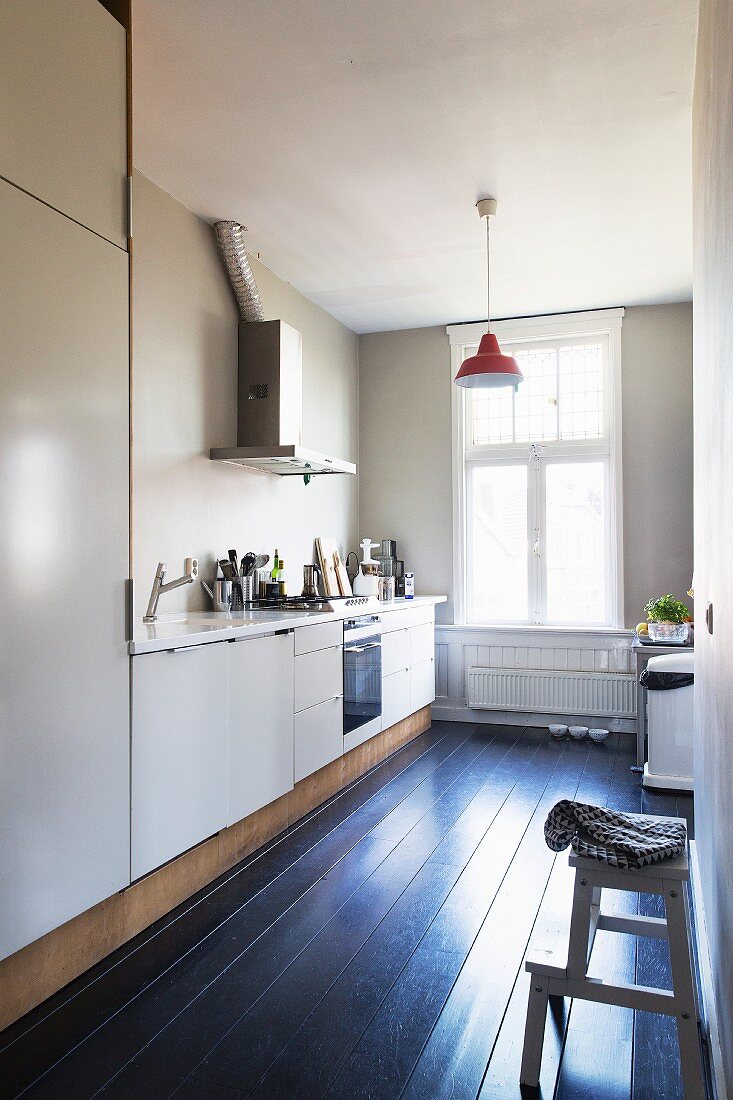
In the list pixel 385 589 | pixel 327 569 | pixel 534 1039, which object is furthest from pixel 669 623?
pixel 534 1039

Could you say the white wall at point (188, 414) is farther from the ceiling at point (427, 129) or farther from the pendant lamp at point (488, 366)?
the pendant lamp at point (488, 366)

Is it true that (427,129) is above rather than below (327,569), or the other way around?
above

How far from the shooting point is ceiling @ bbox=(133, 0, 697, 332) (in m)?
2.62

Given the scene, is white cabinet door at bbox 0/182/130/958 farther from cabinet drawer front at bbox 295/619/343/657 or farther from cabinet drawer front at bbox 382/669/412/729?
cabinet drawer front at bbox 382/669/412/729

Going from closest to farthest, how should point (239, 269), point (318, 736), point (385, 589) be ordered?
point (318, 736)
point (239, 269)
point (385, 589)

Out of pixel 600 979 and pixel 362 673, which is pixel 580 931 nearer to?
pixel 600 979

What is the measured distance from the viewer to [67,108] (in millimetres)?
2215

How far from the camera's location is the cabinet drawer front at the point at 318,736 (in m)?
3.64

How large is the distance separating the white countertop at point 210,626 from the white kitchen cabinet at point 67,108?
1.26m

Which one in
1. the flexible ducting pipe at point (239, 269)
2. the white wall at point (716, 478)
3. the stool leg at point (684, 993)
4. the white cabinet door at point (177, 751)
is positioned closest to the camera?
the white wall at point (716, 478)

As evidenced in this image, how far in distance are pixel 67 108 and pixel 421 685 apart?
4.05 m

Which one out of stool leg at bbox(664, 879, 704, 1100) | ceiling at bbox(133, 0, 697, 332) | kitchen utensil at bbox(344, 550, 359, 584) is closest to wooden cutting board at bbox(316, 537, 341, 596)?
kitchen utensil at bbox(344, 550, 359, 584)

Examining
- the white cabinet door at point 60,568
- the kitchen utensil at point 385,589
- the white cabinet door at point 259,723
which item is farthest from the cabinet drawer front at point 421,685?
the white cabinet door at point 60,568

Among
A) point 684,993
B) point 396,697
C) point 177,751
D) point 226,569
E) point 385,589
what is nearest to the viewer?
point 684,993
